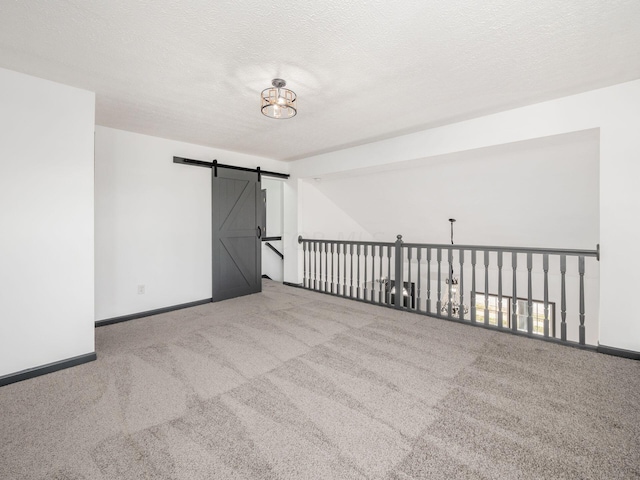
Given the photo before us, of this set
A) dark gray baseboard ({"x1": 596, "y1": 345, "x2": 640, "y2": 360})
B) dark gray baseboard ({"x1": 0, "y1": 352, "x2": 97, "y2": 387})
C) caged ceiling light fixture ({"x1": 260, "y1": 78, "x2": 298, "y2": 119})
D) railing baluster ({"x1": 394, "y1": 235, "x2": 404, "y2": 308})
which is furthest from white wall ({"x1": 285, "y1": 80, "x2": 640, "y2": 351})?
dark gray baseboard ({"x1": 0, "y1": 352, "x2": 97, "y2": 387})

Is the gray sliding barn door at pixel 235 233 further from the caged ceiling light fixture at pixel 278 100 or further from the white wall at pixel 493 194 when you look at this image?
the caged ceiling light fixture at pixel 278 100

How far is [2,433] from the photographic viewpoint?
71.9 inches

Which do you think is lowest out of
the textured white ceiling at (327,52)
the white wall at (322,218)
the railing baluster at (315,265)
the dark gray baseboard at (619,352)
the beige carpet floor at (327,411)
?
the beige carpet floor at (327,411)

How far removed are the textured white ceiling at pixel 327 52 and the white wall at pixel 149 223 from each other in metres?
0.74

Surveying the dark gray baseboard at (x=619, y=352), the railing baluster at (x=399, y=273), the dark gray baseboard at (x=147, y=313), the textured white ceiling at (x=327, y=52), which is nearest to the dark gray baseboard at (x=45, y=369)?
the dark gray baseboard at (x=147, y=313)

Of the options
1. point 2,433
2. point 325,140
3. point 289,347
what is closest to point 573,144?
point 325,140

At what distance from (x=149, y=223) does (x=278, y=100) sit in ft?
9.10

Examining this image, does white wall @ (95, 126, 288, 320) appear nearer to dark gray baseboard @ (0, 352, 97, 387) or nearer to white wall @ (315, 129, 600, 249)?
dark gray baseboard @ (0, 352, 97, 387)

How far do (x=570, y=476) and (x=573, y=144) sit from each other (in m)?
3.41

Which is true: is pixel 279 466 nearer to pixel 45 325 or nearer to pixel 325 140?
pixel 45 325

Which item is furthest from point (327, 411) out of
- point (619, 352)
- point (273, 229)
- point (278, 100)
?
point (273, 229)

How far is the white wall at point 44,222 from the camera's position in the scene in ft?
8.05

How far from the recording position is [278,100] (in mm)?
2539

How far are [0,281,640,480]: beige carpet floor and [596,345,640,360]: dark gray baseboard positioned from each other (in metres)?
0.08
